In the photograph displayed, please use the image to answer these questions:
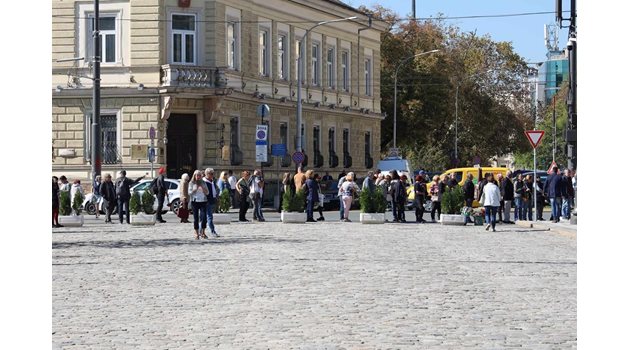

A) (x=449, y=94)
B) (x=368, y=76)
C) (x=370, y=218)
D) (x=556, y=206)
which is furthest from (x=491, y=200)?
(x=449, y=94)

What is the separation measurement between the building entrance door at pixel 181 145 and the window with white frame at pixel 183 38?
2208 mm

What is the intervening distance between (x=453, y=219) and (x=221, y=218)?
268 inches

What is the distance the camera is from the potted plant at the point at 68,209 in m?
37.7

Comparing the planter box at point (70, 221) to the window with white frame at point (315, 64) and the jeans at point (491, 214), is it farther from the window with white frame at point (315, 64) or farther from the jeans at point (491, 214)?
the window with white frame at point (315, 64)

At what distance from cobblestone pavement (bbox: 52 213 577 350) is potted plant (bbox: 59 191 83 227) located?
22.7 feet

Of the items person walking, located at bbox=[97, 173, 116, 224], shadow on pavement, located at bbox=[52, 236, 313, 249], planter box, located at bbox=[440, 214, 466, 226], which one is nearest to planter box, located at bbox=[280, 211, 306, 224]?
planter box, located at bbox=[440, 214, 466, 226]

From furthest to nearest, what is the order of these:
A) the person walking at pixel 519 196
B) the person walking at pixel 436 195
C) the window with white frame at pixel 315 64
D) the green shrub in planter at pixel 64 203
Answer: the window with white frame at pixel 315 64 < the person walking at pixel 436 195 < the person walking at pixel 519 196 < the green shrub in planter at pixel 64 203

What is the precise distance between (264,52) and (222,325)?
45.4 meters

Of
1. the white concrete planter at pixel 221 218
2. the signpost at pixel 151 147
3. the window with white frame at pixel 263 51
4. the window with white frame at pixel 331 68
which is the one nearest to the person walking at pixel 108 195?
the white concrete planter at pixel 221 218

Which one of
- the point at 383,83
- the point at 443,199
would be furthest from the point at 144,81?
the point at 383,83

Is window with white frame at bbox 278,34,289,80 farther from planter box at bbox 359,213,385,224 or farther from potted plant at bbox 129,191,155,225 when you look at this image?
potted plant at bbox 129,191,155,225

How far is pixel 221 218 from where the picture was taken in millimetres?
39281

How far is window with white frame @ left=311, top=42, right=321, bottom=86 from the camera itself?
63.1 meters

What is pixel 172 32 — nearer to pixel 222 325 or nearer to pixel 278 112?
pixel 278 112
